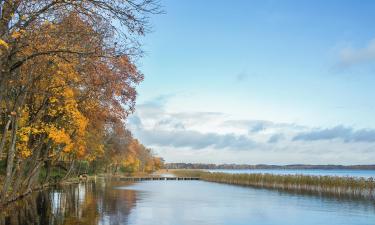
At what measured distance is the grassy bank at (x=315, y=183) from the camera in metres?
42.9

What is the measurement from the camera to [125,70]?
24.0 metres

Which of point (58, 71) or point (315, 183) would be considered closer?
point (58, 71)

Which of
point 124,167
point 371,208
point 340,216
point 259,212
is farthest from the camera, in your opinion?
point 124,167

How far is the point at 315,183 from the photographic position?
50.2m

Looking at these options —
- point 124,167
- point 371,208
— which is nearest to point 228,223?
point 371,208

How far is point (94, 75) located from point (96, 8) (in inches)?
368

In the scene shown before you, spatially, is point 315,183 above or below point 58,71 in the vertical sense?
below

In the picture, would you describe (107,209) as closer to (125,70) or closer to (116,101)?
(116,101)

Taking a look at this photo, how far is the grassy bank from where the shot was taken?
4292 centimetres

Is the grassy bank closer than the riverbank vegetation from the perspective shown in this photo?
No

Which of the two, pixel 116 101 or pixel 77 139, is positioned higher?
pixel 116 101

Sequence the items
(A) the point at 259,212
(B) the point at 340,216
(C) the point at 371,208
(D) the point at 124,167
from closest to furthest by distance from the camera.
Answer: (B) the point at 340,216 < (A) the point at 259,212 < (C) the point at 371,208 < (D) the point at 124,167

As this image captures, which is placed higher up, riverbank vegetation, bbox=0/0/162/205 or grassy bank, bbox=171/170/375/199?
riverbank vegetation, bbox=0/0/162/205

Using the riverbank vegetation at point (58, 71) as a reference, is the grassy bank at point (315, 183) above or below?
below
